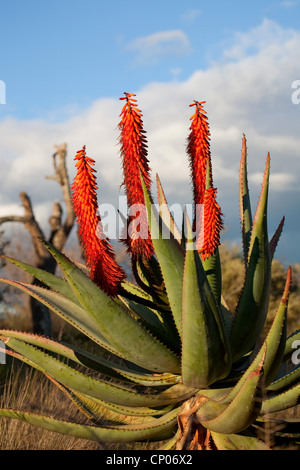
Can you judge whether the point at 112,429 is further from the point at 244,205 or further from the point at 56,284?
the point at 244,205

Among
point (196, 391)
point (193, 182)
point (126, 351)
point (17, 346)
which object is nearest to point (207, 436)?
point (196, 391)

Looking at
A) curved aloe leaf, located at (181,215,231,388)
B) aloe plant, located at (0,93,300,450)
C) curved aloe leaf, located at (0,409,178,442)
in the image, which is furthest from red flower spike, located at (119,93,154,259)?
curved aloe leaf, located at (0,409,178,442)

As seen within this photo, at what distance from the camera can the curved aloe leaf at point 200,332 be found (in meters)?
1.99

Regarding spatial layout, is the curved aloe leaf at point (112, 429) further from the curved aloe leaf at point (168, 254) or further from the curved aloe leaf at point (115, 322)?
the curved aloe leaf at point (168, 254)

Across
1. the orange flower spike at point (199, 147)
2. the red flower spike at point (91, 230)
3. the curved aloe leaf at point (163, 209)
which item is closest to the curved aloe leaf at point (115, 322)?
the red flower spike at point (91, 230)

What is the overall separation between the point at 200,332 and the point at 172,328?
55 cm

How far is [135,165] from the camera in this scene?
2299mm

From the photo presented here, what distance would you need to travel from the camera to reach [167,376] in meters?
2.44

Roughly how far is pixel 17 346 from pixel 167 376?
0.74m

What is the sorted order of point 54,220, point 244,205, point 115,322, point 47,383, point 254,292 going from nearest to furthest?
point 115,322
point 254,292
point 244,205
point 47,383
point 54,220

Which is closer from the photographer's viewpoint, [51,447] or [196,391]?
[196,391]

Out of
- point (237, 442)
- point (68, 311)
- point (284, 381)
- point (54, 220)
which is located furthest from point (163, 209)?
point (54, 220)

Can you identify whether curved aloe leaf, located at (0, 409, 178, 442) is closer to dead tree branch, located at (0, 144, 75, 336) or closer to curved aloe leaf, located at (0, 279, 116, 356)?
curved aloe leaf, located at (0, 279, 116, 356)

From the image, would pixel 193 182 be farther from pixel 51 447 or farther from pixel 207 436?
pixel 51 447
